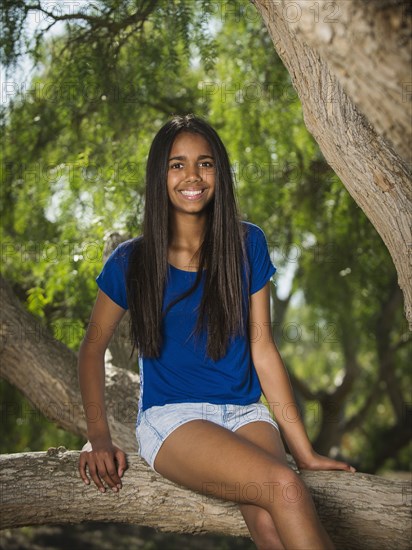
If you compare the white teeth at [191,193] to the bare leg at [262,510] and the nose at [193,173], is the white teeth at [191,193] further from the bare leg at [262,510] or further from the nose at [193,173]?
the bare leg at [262,510]

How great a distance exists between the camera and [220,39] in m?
5.92

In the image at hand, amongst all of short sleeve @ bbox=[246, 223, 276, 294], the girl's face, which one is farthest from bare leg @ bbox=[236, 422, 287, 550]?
the girl's face

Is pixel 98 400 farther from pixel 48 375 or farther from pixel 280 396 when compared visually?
pixel 48 375

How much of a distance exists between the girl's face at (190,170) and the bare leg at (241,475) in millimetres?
892

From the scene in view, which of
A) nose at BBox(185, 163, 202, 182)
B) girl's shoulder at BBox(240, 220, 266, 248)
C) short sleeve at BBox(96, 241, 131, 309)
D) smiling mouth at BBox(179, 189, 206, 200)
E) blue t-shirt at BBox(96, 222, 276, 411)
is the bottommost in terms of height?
blue t-shirt at BBox(96, 222, 276, 411)

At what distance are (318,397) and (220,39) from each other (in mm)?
3998

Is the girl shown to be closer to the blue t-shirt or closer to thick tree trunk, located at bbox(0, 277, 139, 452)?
the blue t-shirt

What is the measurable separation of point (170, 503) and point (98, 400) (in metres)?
0.47

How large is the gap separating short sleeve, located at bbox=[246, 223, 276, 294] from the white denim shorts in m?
0.49

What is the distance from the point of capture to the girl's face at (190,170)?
10.2ft

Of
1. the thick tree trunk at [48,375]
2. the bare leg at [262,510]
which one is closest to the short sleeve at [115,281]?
the bare leg at [262,510]

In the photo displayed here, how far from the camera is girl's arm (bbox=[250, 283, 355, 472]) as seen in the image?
2.96 meters

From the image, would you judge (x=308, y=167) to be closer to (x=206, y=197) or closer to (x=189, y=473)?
(x=206, y=197)

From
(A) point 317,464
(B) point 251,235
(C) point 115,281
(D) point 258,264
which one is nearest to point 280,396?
(A) point 317,464
